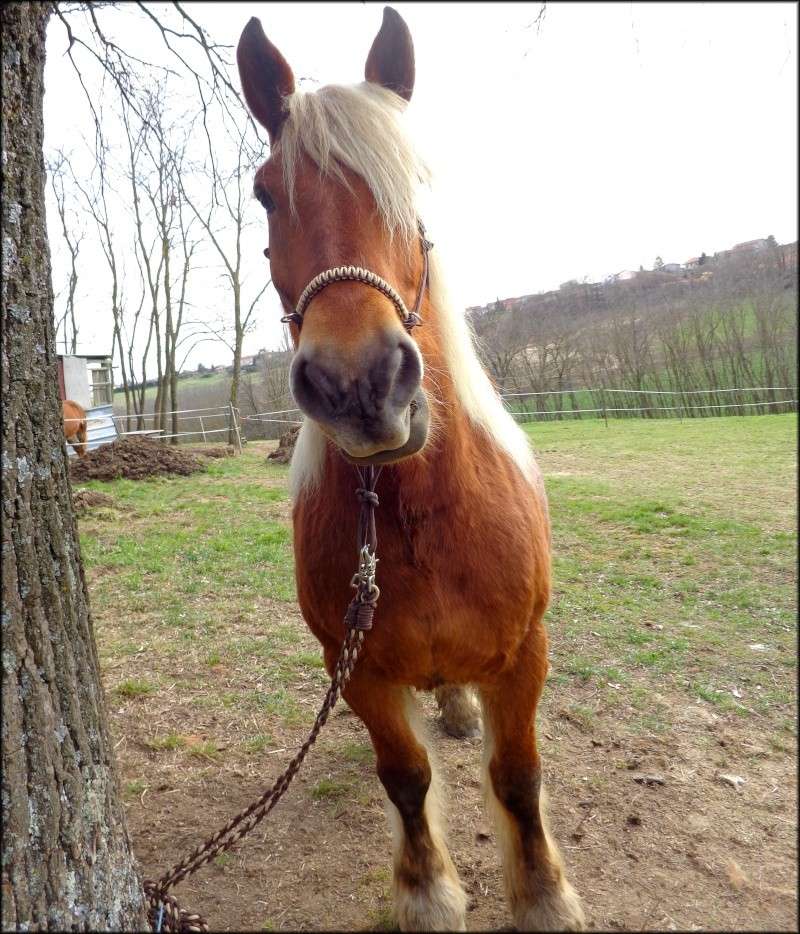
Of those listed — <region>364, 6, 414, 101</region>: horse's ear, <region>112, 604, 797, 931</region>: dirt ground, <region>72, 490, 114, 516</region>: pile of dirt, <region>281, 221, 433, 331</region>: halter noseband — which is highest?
<region>364, 6, 414, 101</region>: horse's ear

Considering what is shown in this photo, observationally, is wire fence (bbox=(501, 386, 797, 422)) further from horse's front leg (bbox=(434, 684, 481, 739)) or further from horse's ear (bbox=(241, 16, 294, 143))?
horse's ear (bbox=(241, 16, 294, 143))

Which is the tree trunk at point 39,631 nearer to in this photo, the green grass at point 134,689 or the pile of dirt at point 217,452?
the green grass at point 134,689

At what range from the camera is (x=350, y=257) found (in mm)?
1423

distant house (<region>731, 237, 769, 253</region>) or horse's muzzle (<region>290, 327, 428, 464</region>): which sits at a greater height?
distant house (<region>731, 237, 769, 253</region>)

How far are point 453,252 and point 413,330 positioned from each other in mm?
439

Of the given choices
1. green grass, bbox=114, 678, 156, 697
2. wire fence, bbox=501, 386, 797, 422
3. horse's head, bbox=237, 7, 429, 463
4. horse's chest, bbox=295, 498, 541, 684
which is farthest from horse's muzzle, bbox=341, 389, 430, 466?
wire fence, bbox=501, 386, 797, 422

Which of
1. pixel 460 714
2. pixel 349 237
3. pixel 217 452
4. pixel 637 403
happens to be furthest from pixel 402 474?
pixel 217 452

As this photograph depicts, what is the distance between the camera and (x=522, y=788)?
1970mm

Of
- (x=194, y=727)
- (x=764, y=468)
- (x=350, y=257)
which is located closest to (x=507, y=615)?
(x=350, y=257)

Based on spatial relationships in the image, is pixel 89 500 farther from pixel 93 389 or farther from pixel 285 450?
pixel 93 389

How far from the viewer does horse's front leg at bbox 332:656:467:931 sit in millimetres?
1903

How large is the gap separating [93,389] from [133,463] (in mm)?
12578

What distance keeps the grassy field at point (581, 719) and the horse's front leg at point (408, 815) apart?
0.51 ft

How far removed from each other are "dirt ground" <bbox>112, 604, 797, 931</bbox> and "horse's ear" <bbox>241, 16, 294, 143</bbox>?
7.79 ft
